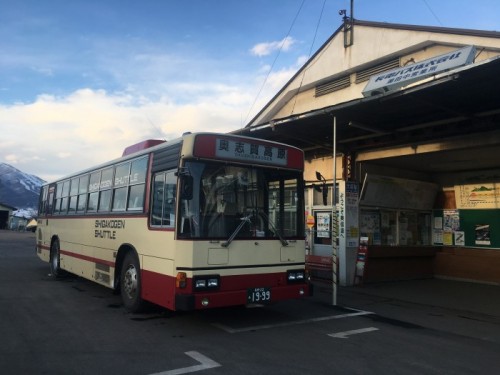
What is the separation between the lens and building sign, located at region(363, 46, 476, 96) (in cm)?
833

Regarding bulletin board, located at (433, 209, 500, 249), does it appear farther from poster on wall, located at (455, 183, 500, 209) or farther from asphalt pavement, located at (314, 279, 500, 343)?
asphalt pavement, located at (314, 279, 500, 343)

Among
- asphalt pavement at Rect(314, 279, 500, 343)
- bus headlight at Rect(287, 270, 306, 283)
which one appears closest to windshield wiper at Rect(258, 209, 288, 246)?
bus headlight at Rect(287, 270, 306, 283)

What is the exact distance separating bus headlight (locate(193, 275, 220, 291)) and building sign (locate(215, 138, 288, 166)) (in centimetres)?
181

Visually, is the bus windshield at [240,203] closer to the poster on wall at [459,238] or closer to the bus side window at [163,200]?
the bus side window at [163,200]

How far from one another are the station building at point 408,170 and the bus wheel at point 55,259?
6.23 meters

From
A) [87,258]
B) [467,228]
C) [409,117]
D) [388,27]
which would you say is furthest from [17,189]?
[409,117]

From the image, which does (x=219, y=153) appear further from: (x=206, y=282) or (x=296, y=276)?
(x=296, y=276)

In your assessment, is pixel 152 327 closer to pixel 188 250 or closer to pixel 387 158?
pixel 188 250

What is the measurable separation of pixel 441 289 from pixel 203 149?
886 cm

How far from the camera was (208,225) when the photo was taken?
668 cm

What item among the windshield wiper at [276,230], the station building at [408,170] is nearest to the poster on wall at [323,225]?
the station building at [408,170]

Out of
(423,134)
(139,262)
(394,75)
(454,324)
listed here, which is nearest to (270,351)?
(139,262)

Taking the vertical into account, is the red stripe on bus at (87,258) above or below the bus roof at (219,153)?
below

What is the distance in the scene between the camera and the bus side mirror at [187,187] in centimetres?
642
